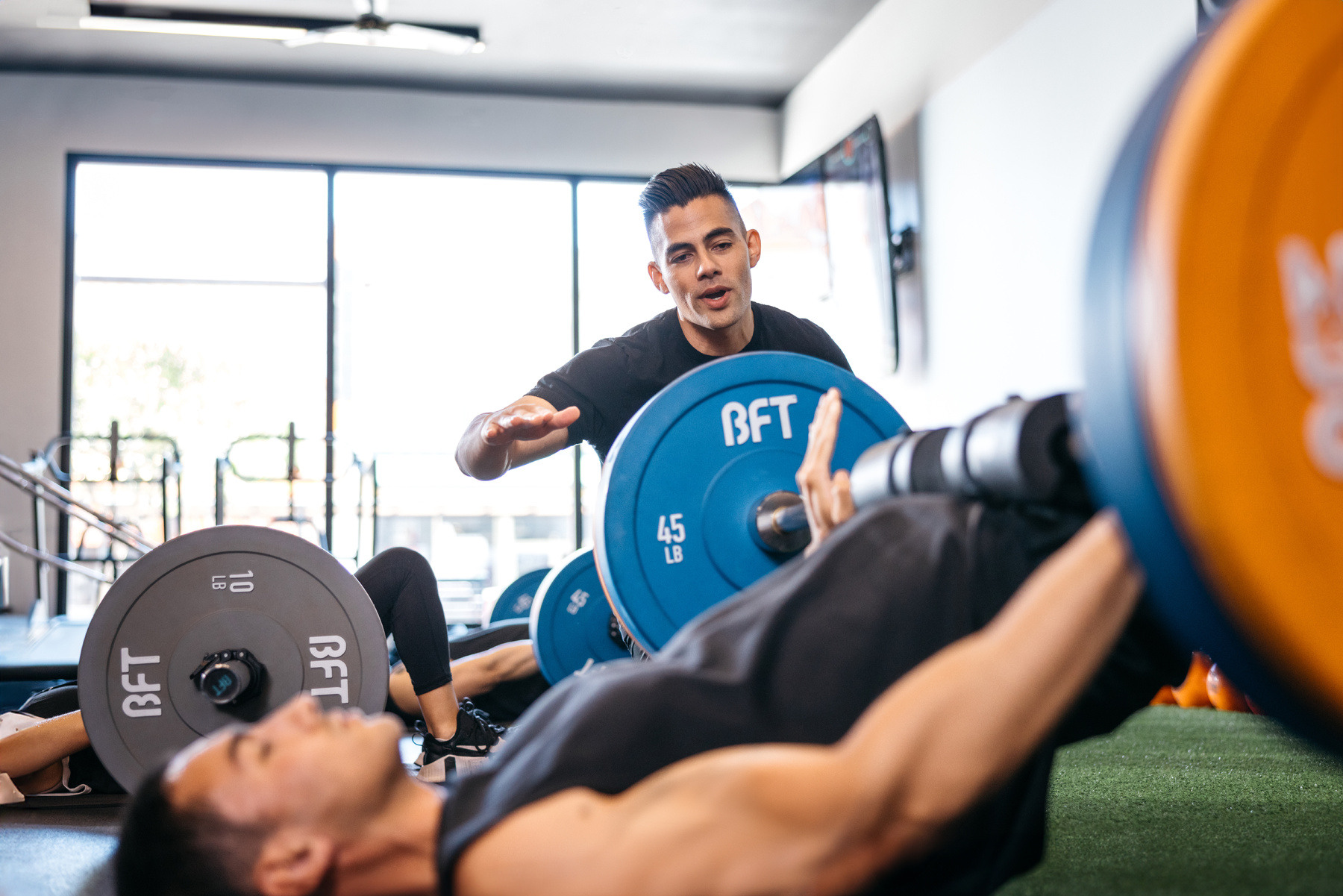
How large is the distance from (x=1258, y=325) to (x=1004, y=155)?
12.9 feet

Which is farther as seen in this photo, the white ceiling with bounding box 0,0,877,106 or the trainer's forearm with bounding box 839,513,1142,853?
the white ceiling with bounding box 0,0,877,106

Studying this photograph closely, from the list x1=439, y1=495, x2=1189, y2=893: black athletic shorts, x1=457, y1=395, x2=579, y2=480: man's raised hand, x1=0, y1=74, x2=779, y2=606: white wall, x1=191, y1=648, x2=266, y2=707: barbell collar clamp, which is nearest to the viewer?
x1=439, y1=495, x2=1189, y2=893: black athletic shorts

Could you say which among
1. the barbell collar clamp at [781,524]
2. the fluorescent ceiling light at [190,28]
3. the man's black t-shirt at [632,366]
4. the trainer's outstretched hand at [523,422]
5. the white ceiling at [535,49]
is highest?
the white ceiling at [535,49]

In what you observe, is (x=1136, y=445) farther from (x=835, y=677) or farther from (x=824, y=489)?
(x=824, y=489)

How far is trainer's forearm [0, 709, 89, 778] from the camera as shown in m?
2.36

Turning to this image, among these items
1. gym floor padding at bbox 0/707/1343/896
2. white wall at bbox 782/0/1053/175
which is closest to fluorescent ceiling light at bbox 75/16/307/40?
white wall at bbox 782/0/1053/175

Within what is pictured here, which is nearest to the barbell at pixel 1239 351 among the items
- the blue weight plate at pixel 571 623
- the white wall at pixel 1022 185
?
the blue weight plate at pixel 571 623

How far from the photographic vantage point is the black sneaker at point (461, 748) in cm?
252

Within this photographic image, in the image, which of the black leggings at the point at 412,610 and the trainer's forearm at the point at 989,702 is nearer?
the trainer's forearm at the point at 989,702

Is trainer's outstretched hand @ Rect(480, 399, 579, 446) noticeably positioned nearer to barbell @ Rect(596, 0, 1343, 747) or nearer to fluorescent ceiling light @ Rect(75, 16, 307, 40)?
barbell @ Rect(596, 0, 1343, 747)

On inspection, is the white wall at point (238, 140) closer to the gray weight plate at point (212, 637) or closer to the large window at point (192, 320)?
the large window at point (192, 320)

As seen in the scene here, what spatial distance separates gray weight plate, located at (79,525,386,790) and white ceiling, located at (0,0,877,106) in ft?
12.9

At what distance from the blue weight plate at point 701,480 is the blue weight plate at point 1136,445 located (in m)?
0.97

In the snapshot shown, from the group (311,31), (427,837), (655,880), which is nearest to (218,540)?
(427,837)
